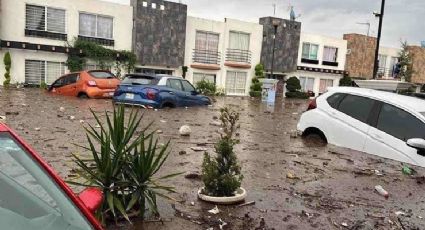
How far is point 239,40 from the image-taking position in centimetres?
3684

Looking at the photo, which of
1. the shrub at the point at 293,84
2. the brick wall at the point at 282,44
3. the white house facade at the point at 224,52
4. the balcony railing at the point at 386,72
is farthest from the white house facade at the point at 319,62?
the balcony railing at the point at 386,72

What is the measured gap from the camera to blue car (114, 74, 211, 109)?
16.9 metres

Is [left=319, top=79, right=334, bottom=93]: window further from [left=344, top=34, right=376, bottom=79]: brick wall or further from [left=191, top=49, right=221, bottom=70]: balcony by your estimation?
[left=191, top=49, right=221, bottom=70]: balcony

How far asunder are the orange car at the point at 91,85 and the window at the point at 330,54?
1084 inches

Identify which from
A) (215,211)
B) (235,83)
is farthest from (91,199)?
(235,83)

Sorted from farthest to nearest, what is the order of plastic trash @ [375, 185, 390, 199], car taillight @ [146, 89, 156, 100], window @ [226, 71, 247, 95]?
window @ [226, 71, 247, 95], car taillight @ [146, 89, 156, 100], plastic trash @ [375, 185, 390, 199]

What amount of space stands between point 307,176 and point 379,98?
293 cm

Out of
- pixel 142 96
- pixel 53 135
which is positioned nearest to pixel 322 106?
pixel 53 135

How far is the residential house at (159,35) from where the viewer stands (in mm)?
30469

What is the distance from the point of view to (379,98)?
9289mm

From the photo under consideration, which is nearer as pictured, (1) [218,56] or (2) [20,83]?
(2) [20,83]

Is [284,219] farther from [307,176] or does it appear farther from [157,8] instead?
[157,8]

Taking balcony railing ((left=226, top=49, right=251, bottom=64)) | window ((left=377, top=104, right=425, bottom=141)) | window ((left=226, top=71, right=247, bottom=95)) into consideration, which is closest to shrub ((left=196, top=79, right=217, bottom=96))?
window ((left=226, top=71, right=247, bottom=95))

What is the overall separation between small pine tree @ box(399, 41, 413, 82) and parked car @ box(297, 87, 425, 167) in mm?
37611
